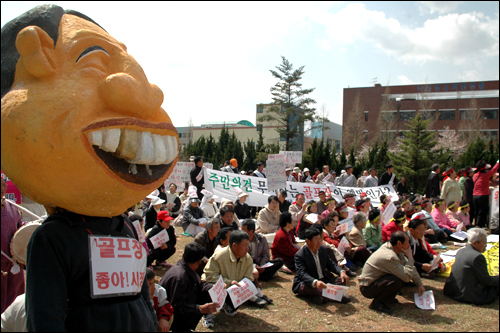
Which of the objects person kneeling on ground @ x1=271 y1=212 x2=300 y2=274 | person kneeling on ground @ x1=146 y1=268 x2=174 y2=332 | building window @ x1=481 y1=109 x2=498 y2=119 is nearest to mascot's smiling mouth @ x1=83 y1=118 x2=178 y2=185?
person kneeling on ground @ x1=146 y1=268 x2=174 y2=332

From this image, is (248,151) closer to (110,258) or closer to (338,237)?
(338,237)

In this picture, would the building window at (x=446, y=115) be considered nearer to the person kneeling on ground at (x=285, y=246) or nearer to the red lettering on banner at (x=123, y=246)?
the person kneeling on ground at (x=285, y=246)

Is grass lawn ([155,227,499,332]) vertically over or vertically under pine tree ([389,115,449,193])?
under

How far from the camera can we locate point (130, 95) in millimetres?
1900

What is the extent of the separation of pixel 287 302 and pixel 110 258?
396 cm

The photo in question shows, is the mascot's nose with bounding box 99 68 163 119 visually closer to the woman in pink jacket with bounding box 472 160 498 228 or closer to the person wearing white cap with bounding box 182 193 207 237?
the person wearing white cap with bounding box 182 193 207 237

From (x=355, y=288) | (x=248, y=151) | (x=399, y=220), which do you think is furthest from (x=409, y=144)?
(x=355, y=288)

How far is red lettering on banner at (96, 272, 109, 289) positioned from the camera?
1.84m

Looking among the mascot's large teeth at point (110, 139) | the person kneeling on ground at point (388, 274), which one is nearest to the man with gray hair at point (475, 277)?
the person kneeling on ground at point (388, 274)

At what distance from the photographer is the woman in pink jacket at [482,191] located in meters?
10.6

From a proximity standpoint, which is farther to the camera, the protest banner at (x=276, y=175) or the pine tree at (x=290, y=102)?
the pine tree at (x=290, y=102)

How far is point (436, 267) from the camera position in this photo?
641cm

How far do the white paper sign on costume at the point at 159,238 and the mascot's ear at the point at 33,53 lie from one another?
15.7ft

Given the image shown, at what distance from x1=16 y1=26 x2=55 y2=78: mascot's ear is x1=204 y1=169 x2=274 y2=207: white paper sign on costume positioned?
8.67m
